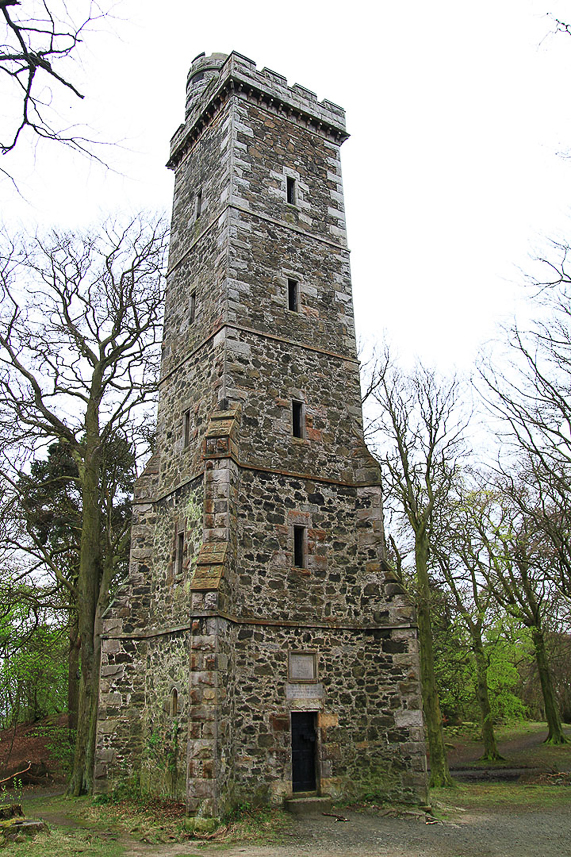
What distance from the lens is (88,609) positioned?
16.4 meters

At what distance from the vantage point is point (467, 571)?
2358cm

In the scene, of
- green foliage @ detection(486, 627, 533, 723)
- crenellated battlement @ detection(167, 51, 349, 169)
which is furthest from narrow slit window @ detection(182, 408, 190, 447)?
green foliage @ detection(486, 627, 533, 723)

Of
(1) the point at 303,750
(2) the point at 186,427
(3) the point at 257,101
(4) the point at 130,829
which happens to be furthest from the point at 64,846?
(3) the point at 257,101

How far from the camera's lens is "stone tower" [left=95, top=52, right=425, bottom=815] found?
11742 millimetres

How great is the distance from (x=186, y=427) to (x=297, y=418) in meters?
2.71

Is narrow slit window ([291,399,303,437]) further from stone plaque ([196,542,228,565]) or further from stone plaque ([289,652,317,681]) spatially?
stone plaque ([289,652,317,681])

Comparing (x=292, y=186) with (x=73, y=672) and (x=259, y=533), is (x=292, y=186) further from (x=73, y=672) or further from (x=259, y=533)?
(x=73, y=672)

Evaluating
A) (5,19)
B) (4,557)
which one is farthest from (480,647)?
(5,19)

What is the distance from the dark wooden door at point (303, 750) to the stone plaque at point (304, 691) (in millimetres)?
296

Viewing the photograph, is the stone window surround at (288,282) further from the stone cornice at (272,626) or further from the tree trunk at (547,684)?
the tree trunk at (547,684)

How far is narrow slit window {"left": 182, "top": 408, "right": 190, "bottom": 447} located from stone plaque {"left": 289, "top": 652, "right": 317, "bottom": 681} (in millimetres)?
5436

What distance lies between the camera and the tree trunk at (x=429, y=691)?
16.8 metres

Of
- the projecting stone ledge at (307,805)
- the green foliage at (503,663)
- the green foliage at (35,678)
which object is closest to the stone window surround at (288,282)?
the projecting stone ledge at (307,805)

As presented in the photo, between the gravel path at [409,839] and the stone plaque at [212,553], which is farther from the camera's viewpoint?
the stone plaque at [212,553]
